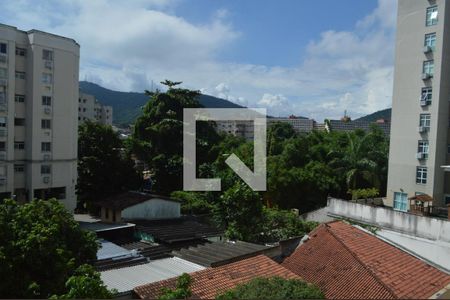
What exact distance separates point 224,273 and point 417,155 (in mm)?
13683

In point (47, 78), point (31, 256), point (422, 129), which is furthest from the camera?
point (47, 78)

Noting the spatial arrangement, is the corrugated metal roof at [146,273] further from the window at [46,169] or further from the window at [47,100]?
the window at [47,100]

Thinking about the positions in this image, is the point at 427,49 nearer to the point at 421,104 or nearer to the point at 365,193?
the point at 421,104

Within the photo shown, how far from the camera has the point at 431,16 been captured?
18625 millimetres

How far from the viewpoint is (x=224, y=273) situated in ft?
31.9

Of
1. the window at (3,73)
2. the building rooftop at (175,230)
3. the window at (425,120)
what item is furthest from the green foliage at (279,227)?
the window at (3,73)

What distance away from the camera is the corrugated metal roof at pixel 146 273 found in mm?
9477

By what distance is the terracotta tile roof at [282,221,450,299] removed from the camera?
31.9 ft

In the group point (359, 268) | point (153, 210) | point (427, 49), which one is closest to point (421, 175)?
point (427, 49)

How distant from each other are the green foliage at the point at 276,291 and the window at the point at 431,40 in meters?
15.8

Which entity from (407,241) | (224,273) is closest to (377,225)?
(407,241)

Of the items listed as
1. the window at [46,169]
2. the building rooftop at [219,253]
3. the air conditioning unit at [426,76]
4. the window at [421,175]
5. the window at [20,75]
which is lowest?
the building rooftop at [219,253]

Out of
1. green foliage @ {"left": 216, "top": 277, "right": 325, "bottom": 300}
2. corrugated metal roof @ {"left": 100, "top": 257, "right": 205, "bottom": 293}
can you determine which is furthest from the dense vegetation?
green foliage @ {"left": 216, "top": 277, "right": 325, "bottom": 300}

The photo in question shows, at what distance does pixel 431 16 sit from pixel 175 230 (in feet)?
49.9
